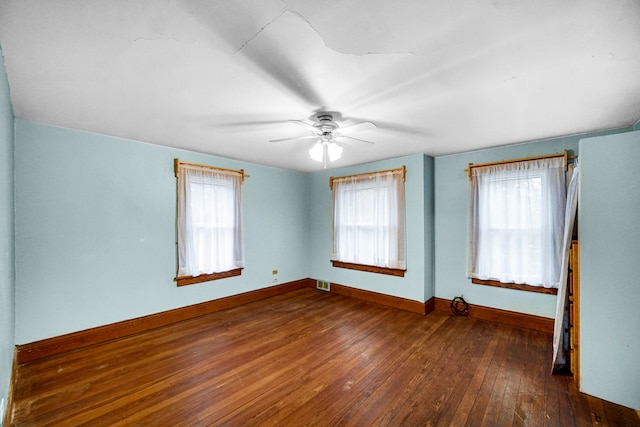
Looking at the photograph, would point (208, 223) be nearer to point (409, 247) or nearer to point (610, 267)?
point (409, 247)

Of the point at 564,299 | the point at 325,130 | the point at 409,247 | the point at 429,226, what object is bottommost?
the point at 564,299

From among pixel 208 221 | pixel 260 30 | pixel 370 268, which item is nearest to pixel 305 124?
pixel 260 30

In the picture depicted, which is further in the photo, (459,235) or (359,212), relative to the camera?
(359,212)

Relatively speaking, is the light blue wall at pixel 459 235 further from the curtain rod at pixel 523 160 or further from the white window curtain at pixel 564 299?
the white window curtain at pixel 564 299

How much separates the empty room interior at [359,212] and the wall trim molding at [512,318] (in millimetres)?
24

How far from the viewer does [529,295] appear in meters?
3.39

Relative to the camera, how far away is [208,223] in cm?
401

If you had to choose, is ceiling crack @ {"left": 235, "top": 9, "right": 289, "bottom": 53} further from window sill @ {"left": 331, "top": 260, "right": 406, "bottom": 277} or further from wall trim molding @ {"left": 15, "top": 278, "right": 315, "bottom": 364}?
window sill @ {"left": 331, "top": 260, "right": 406, "bottom": 277}

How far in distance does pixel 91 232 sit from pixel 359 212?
377 cm

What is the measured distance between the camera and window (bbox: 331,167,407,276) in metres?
4.24

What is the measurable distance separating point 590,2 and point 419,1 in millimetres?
762

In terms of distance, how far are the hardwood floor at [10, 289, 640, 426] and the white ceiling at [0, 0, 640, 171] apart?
2.40 metres

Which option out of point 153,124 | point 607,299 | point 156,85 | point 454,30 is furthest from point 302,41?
point 607,299

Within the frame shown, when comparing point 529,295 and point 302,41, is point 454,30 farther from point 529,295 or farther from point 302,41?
point 529,295
